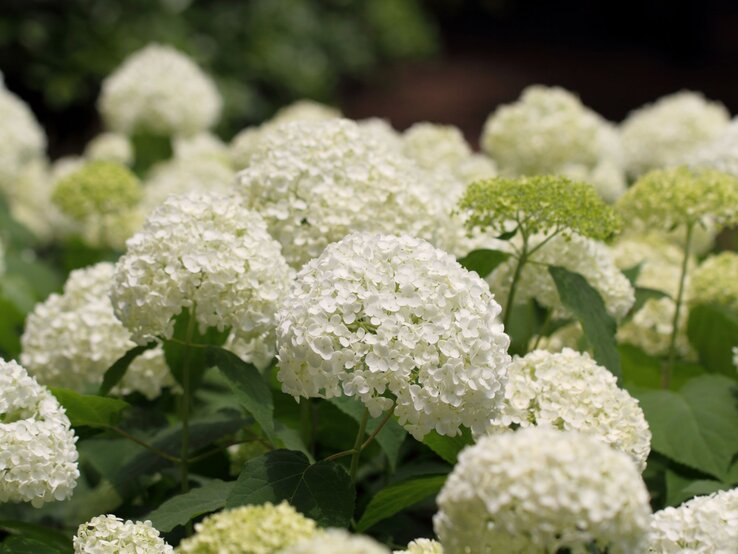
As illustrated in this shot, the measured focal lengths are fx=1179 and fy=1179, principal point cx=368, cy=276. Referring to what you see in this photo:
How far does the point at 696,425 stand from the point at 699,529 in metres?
0.71

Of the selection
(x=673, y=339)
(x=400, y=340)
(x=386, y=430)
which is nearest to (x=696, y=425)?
(x=673, y=339)

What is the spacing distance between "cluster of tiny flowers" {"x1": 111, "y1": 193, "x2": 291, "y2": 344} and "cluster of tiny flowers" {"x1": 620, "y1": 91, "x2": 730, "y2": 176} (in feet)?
7.97

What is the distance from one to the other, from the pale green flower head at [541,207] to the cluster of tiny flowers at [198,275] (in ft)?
1.41

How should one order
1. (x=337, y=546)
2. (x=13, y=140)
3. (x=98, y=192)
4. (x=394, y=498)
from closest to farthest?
(x=337, y=546), (x=394, y=498), (x=98, y=192), (x=13, y=140)

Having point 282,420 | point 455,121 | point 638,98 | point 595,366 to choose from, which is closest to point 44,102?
point 455,121

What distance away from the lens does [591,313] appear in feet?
7.82

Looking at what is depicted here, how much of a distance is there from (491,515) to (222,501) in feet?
2.41

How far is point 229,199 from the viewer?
7.72 ft

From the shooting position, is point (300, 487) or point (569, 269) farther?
point (569, 269)

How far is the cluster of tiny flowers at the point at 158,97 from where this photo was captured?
4668mm

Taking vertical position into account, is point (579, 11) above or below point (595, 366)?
below

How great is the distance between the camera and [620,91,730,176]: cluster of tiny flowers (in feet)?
14.3

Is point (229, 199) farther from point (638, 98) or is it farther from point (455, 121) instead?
point (638, 98)

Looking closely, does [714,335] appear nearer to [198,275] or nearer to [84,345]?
[198,275]
